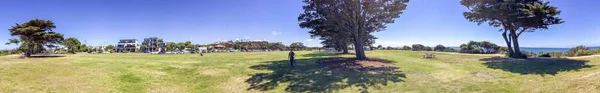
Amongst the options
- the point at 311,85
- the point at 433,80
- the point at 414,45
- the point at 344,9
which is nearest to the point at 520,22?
the point at 344,9

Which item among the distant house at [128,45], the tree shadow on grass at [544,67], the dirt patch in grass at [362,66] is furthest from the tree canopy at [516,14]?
the distant house at [128,45]

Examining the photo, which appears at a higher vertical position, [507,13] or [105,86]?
[507,13]

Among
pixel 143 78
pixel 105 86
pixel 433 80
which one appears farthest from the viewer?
pixel 143 78

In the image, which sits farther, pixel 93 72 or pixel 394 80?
pixel 93 72

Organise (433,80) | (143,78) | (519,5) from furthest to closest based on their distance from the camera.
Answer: (519,5) → (143,78) → (433,80)

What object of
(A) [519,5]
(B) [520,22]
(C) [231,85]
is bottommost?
(C) [231,85]

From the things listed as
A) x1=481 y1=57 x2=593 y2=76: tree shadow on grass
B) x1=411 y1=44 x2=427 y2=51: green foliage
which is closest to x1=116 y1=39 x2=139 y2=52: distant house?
x1=411 y1=44 x2=427 y2=51: green foliage

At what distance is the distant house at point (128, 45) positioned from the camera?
11756cm

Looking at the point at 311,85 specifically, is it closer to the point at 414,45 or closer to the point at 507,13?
the point at 507,13

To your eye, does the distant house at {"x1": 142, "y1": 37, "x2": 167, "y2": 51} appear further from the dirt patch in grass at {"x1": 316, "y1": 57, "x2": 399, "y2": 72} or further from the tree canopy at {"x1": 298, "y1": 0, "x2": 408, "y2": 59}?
the dirt patch in grass at {"x1": 316, "y1": 57, "x2": 399, "y2": 72}

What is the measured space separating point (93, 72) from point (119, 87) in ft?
11.5

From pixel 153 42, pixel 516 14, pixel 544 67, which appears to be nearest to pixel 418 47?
pixel 516 14

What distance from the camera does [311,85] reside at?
992cm

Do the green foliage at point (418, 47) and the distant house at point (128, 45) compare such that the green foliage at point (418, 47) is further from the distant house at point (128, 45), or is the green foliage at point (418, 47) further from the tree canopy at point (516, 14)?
the distant house at point (128, 45)
